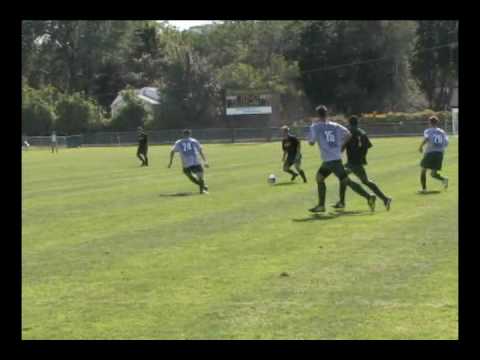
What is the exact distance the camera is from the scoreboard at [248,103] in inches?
3371

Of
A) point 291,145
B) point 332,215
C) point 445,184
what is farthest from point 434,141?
point 291,145

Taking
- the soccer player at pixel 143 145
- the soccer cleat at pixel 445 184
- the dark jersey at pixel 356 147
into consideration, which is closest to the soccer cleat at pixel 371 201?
the dark jersey at pixel 356 147

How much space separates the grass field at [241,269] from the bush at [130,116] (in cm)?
7100

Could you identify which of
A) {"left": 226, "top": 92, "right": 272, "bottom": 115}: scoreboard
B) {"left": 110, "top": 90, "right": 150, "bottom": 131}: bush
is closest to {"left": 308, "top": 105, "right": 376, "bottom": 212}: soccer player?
{"left": 226, "top": 92, "right": 272, "bottom": 115}: scoreboard

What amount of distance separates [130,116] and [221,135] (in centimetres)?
1516

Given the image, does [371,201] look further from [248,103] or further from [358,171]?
[248,103]

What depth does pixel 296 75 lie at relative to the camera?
93.3 meters

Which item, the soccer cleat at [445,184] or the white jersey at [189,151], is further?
the white jersey at [189,151]

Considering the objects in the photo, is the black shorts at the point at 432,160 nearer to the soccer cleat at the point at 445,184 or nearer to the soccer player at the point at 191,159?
the soccer cleat at the point at 445,184

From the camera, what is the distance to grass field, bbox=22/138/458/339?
8086 mm
